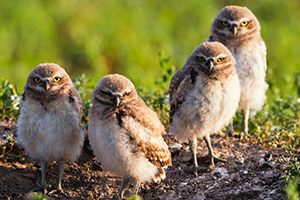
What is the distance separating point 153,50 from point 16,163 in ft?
18.3

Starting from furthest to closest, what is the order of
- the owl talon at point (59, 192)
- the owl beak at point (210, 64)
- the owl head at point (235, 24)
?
1. the owl head at point (235, 24)
2. the owl beak at point (210, 64)
3. the owl talon at point (59, 192)

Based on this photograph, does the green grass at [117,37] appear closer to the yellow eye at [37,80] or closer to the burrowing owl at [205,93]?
the burrowing owl at [205,93]

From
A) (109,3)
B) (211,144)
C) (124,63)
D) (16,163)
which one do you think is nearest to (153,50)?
(124,63)

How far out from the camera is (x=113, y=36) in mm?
11422

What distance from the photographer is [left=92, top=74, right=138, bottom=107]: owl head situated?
5590mm

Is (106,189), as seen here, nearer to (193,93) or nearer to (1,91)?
(193,93)

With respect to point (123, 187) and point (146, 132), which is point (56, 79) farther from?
point (123, 187)

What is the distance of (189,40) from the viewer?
11.6 m

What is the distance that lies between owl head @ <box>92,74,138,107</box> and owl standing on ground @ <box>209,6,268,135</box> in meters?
2.01

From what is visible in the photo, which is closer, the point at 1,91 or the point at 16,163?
the point at 16,163

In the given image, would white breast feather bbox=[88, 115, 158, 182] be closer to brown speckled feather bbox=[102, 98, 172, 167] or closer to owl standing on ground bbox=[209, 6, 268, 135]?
brown speckled feather bbox=[102, 98, 172, 167]

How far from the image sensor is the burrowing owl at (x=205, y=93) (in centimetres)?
607

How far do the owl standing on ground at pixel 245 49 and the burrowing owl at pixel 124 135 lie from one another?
1871 millimetres

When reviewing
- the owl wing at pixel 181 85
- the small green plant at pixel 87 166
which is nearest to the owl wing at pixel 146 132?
the owl wing at pixel 181 85
